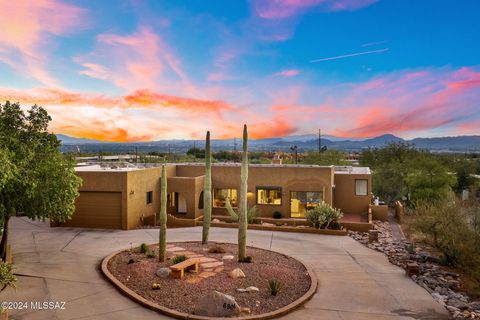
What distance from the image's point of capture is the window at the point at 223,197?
2667 centimetres

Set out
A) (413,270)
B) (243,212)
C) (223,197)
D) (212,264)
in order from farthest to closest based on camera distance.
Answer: (223,197) → (243,212) → (212,264) → (413,270)

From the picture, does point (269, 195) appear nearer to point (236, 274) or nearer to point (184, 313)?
point (236, 274)

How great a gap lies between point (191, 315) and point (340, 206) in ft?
65.9

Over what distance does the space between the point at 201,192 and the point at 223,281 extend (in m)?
14.5

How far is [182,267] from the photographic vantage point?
11.8m

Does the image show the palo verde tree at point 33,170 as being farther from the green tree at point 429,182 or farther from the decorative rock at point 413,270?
the green tree at point 429,182

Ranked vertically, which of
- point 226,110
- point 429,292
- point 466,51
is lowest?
point 429,292

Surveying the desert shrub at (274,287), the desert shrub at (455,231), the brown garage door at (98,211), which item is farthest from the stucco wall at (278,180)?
the desert shrub at (274,287)

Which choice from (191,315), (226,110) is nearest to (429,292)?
(191,315)

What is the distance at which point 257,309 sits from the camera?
9688mm

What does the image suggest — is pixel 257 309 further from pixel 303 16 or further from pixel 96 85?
pixel 96 85

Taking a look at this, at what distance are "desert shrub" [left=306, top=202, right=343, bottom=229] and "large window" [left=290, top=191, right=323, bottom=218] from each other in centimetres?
438

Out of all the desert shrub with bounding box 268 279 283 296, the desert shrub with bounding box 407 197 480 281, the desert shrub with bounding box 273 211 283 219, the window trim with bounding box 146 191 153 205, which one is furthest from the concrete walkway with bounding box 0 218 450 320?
the desert shrub with bounding box 273 211 283 219

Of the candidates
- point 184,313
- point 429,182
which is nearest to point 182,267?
point 184,313
